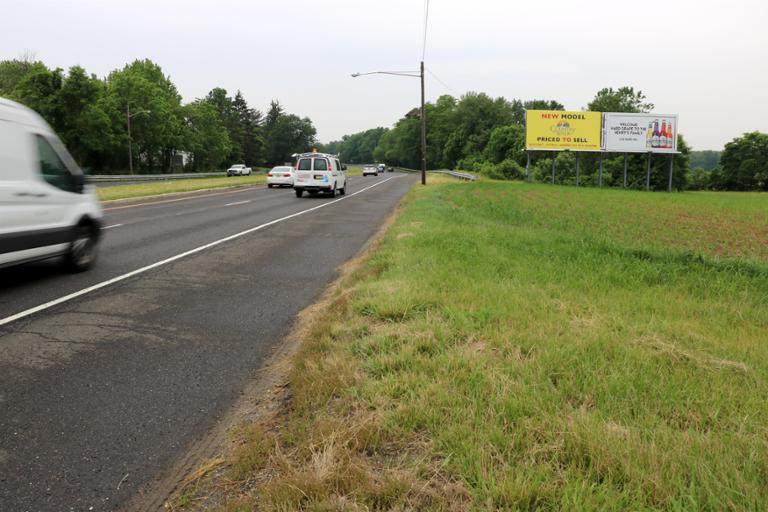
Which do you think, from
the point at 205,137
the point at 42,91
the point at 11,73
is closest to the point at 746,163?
the point at 205,137

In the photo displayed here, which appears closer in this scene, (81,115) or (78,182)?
(78,182)

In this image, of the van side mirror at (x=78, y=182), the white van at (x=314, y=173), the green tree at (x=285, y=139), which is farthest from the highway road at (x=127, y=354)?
the green tree at (x=285, y=139)

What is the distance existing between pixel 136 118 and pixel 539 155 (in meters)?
63.5

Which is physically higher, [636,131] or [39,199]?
[636,131]

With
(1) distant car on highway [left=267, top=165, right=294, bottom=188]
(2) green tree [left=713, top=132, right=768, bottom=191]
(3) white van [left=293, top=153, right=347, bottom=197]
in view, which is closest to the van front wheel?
(3) white van [left=293, top=153, right=347, bottom=197]

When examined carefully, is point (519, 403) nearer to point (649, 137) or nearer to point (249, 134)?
point (649, 137)

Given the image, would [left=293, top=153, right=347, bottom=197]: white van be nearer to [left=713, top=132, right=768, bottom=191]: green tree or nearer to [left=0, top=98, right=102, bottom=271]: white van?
[left=0, top=98, right=102, bottom=271]: white van

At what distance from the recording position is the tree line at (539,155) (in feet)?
236

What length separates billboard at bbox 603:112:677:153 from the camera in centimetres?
5194

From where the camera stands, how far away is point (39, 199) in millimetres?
6922

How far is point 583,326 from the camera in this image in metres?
4.58

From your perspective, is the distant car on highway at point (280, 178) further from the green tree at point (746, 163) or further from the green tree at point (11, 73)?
the green tree at point (746, 163)

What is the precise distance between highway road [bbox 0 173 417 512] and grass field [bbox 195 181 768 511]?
61cm

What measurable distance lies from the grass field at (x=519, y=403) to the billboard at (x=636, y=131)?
50.6 m
